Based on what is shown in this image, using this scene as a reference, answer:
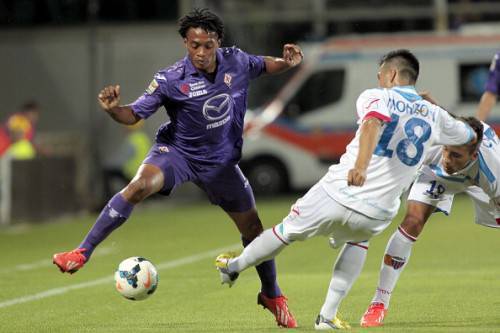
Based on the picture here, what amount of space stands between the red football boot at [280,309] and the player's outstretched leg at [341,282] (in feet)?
1.75

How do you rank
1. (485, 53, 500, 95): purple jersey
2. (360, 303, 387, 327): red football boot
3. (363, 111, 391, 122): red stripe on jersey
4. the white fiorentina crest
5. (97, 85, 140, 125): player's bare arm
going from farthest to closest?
(485, 53, 500, 95): purple jersey < the white fiorentina crest < (360, 303, 387, 327): red football boot < (97, 85, 140, 125): player's bare arm < (363, 111, 391, 122): red stripe on jersey

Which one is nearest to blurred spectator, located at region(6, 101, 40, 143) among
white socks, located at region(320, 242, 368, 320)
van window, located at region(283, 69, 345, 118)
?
van window, located at region(283, 69, 345, 118)

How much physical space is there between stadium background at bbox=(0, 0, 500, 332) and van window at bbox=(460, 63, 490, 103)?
88 cm

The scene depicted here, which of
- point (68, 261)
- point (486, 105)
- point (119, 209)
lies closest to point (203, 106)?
point (119, 209)

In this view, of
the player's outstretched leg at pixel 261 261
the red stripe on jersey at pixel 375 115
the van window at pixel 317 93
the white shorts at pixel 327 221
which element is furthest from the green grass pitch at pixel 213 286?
the van window at pixel 317 93

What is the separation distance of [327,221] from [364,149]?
568mm

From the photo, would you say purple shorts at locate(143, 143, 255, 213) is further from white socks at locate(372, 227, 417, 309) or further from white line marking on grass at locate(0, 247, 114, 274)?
white line marking on grass at locate(0, 247, 114, 274)

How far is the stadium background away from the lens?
31.6ft

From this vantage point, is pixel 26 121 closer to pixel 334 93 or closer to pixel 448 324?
pixel 334 93

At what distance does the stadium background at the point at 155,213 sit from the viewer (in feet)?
31.6

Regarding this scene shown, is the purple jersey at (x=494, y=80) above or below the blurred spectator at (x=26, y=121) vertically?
above

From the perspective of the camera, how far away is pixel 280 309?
8812 millimetres

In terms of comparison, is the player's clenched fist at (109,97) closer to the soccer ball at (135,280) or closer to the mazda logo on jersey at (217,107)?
the mazda logo on jersey at (217,107)

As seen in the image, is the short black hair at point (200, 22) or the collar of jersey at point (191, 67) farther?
the collar of jersey at point (191, 67)
